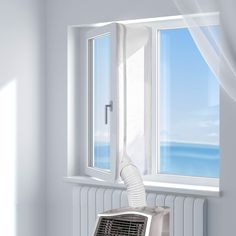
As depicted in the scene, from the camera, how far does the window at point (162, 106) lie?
400 centimetres

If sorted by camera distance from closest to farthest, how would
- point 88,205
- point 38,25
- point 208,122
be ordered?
1. point 208,122
2. point 88,205
3. point 38,25

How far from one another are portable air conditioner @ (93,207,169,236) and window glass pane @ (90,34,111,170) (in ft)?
4.34

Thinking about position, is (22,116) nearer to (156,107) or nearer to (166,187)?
(156,107)

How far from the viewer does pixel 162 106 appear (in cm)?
420

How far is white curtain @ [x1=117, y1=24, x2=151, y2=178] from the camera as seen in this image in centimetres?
407

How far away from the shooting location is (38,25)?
4.55 metres

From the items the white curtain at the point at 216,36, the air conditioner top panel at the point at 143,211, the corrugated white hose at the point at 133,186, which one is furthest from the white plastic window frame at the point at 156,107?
the air conditioner top panel at the point at 143,211

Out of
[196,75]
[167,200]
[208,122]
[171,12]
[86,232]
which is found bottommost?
[86,232]

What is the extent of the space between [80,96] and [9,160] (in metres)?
0.73

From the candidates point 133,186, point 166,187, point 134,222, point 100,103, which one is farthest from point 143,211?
point 100,103

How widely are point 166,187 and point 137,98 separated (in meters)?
0.66

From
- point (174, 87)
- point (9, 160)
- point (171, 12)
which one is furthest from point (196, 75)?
point (9, 160)

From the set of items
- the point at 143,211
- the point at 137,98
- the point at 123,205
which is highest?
the point at 137,98

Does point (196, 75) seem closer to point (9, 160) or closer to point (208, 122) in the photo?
point (208, 122)
